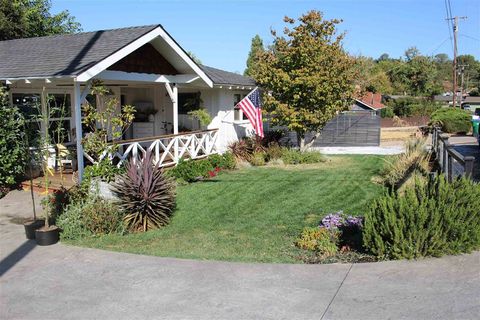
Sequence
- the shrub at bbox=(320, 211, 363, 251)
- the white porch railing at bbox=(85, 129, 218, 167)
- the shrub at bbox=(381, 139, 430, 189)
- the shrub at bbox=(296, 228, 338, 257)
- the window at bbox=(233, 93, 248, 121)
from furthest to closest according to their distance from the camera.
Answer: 1. the window at bbox=(233, 93, 248, 121)
2. the white porch railing at bbox=(85, 129, 218, 167)
3. the shrub at bbox=(381, 139, 430, 189)
4. the shrub at bbox=(320, 211, 363, 251)
5. the shrub at bbox=(296, 228, 338, 257)

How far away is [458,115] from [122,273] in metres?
34.0

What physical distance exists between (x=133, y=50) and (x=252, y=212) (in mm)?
5540

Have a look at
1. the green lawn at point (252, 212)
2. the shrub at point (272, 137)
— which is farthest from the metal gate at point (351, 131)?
the green lawn at point (252, 212)

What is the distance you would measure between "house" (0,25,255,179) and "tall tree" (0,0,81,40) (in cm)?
1020

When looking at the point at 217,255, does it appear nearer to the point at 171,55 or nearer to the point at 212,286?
the point at 212,286

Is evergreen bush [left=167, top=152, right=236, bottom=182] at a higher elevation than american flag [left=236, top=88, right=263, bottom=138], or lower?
lower

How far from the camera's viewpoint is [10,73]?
39.0 feet

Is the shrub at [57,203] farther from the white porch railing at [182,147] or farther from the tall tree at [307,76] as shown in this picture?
the tall tree at [307,76]

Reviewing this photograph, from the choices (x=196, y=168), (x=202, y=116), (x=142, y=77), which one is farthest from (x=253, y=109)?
(x=142, y=77)

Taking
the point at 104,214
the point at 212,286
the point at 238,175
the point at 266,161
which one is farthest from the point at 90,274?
the point at 266,161

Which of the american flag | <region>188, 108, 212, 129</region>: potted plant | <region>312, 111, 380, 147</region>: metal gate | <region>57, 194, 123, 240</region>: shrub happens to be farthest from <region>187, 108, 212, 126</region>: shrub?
<region>312, 111, 380, 147</region>: metal gate

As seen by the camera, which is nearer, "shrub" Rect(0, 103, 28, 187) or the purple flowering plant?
the purple flowering plant

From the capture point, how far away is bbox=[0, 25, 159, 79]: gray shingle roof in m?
11.2

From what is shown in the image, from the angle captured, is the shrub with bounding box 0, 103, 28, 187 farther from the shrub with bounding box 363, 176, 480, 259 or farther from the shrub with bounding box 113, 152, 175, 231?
the shrub with bounding box 363, 176, 480, 259
